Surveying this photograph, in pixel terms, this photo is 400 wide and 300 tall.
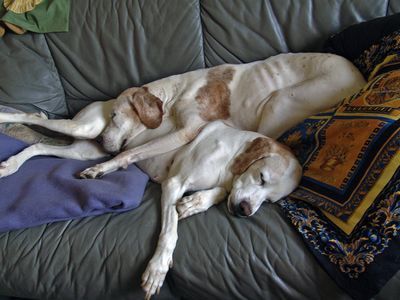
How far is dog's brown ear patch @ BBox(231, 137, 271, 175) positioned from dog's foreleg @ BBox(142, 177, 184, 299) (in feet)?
0.98

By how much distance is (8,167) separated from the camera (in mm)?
1765

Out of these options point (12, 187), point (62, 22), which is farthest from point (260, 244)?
point (62, 22)

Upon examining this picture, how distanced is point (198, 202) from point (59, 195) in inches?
23.9

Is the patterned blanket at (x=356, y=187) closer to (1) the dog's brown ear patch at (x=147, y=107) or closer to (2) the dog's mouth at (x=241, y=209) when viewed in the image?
(2) the dog's mouth at (x=241, y=209)

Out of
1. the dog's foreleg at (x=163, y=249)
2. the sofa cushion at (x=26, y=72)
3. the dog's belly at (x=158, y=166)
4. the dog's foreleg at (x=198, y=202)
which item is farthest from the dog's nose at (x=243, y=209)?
the sofa cushion at (x=26, y=72)

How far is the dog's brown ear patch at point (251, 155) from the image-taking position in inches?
63.8

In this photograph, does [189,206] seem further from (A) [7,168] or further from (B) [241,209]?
(A) [7,168]

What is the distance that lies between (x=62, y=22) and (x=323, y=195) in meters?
1.90

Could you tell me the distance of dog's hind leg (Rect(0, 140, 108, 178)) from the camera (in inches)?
71.9

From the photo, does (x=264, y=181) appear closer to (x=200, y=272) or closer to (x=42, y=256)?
(x=200, y=272)

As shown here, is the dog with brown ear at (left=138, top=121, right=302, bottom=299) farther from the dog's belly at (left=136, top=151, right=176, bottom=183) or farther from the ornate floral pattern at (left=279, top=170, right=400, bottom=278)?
the ornate floral pattern at (left=279, top=170, right=400, bottom=278)

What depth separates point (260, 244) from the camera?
1382 millimetres

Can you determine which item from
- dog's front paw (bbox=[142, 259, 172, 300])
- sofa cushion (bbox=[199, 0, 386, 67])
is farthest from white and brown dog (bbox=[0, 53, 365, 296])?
dog's front paw (bbox=[142, 259, 172, 300])

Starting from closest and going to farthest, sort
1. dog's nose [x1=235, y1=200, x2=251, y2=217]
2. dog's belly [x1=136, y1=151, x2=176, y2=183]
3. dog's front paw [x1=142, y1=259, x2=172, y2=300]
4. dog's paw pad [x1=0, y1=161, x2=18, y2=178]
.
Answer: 1. dog's front paw [x1=142, y1=259, x2=172, y2=300]
2. dog's nose [x1=235, y1=200, x2=251, y2=217]
3. dog's paw pad [x1=0, y1=161, x2=18, y2=178]
4. dog's belly [x1=136, y1=151, x2=176, y2=183]
